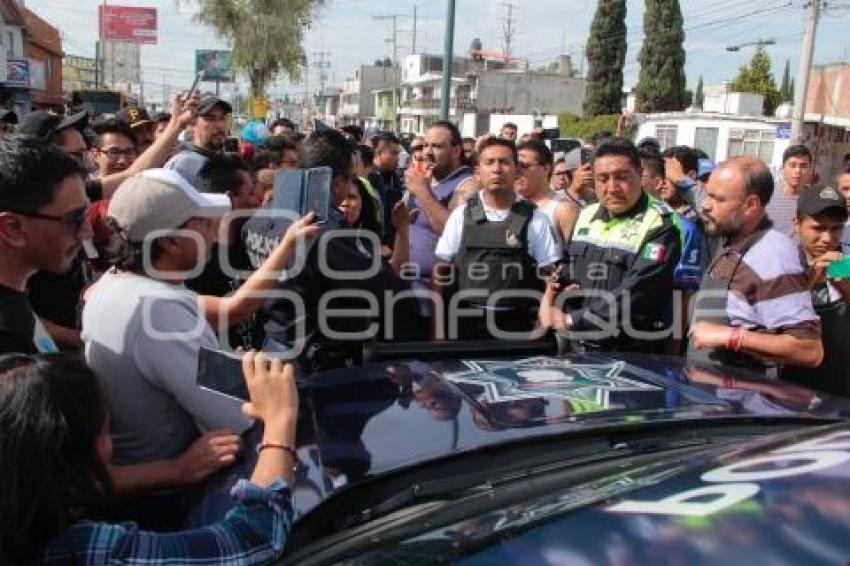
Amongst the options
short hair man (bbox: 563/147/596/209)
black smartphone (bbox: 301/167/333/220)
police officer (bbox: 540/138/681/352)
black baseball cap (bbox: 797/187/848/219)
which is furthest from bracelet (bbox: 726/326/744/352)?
short hair man (bbox: 563/147/596/209)

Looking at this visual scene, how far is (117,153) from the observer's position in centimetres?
515

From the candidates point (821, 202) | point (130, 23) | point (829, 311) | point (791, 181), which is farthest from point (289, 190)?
point (130, 23)

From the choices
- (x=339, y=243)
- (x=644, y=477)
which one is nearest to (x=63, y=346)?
(x=339, y=243)

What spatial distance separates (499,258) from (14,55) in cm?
4226

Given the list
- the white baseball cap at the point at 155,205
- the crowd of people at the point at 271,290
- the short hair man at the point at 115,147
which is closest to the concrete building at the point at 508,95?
the short hair man at the point at 115,147

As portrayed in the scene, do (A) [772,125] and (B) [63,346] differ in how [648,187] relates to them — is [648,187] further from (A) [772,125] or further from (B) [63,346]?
(A) [772,125]

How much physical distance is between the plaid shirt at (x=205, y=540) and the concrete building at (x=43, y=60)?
135ft

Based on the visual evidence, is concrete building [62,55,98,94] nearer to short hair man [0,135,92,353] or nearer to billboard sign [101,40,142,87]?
billboard sign [101,40,142,87]

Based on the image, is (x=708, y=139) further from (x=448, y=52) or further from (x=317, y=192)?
(x=317, y=192)

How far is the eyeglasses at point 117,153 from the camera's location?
201 inches

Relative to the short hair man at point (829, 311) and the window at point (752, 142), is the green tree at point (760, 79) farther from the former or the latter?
the short hair man at point (829, 311)

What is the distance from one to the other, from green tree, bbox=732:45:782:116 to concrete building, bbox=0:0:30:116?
139 feet

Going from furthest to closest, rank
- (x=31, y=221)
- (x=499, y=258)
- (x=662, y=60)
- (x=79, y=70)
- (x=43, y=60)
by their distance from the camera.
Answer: (x=79, y=70) → (x=43, y=60) → (x=662, y=60) → (x=499, y=258) → (x=31, y=221)

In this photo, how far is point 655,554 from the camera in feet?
3.46
